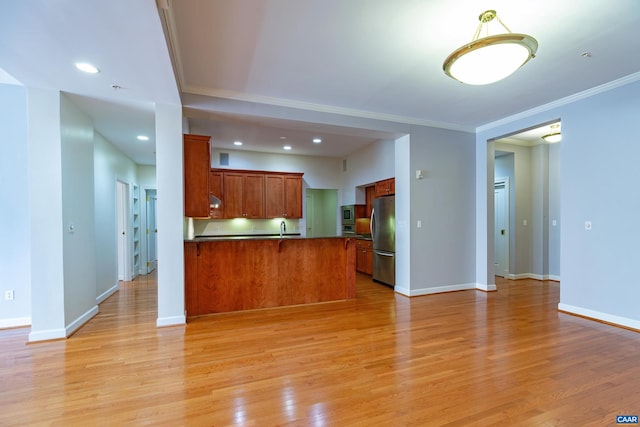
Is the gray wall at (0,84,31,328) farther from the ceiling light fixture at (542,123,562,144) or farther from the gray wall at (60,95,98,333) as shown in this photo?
the ceiling light fixture at (542,123,562,144)

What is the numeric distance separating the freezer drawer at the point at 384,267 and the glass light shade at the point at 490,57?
10.8ft

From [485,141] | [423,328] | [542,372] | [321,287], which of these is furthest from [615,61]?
[321,287]

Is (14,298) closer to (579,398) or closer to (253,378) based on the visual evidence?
(253,378)

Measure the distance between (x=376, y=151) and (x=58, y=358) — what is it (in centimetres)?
577

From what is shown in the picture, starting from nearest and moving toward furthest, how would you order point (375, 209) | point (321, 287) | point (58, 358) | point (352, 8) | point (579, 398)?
point (579, 398) < point (352, 8) < point (58, 358) < point (321, 287) < point (375, 209)

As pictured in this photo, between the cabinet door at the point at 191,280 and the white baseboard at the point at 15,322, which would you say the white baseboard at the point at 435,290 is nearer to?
the cabinet door at the point at 191,280

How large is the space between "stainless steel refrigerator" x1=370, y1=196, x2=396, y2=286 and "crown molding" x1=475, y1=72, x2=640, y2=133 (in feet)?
6.85

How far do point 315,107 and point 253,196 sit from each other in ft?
10.9

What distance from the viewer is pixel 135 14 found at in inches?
70.3

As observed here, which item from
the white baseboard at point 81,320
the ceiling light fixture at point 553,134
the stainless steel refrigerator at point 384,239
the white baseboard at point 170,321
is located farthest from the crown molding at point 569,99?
the white baseboard at point 81,320

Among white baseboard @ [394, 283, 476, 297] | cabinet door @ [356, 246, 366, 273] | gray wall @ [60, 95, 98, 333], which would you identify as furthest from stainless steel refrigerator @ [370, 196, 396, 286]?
gray wall @ [60, 95, 98, 333]

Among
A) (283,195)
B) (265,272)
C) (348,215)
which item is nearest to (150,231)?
(283,195)

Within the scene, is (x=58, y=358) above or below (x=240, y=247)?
below

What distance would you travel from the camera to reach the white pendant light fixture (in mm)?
1997
